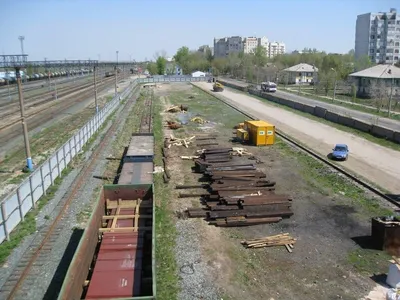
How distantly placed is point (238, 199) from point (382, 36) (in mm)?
167791

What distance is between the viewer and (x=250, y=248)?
15.0 meters

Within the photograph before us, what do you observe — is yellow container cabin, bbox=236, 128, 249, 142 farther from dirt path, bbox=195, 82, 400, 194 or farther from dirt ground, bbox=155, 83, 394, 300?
dirt ground, bbox=155, 83, 394, 300

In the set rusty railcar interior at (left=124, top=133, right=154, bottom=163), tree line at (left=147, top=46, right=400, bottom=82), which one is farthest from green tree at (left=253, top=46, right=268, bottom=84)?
rusty railcar interior at (left=124, top=133, right=154, bottom=163)

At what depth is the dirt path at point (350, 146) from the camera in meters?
25.0

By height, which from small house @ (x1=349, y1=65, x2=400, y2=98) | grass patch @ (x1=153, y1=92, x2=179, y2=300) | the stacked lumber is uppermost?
small house @ (x1=349, y1=65, x2=400, y2=98)

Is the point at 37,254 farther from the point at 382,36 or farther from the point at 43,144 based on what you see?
the point at 382,36

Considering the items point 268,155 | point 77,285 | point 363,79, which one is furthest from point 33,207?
point 363,79

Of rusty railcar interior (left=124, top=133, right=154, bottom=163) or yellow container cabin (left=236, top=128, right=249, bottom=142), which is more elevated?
rusty railcar interior (left=124, top=133, right=154, bottom=163)

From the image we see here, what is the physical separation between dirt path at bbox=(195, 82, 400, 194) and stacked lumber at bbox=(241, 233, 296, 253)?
961cm

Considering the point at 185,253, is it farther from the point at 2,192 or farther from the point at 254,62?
the point at 254,62

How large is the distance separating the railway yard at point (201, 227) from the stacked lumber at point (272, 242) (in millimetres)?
45

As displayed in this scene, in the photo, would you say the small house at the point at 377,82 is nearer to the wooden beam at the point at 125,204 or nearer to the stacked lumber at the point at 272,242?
the stacked lumber at the point at 272,242

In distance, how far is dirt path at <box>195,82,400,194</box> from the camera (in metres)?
25.0

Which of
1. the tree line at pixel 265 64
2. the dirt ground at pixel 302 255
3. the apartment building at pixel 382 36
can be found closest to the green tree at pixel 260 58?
the tree line at pixel 265 64
